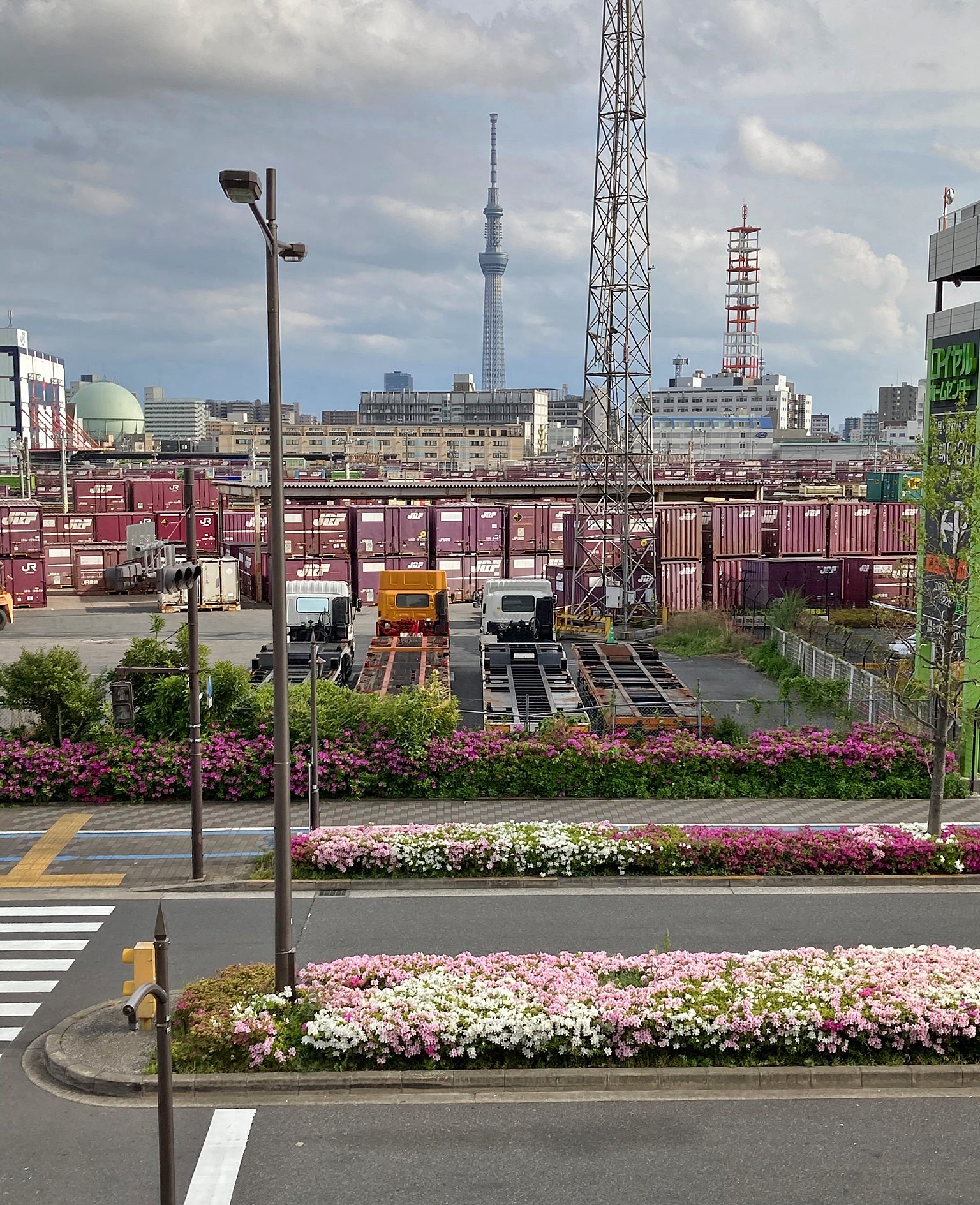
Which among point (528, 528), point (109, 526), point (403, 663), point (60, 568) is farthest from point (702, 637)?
point (109, 526)

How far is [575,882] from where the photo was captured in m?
18.6

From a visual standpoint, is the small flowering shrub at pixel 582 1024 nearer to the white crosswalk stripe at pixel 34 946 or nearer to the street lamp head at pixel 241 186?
the white crosswalk stripe at pixel 34 946

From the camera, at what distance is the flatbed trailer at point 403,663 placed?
96.7 ft

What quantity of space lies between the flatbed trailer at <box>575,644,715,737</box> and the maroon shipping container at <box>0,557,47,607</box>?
3012 cm

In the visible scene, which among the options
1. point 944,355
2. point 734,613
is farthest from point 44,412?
point 944,355

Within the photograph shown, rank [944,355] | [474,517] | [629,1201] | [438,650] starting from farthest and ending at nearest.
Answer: [474,517], [438,650], [944,355], [629,1201]

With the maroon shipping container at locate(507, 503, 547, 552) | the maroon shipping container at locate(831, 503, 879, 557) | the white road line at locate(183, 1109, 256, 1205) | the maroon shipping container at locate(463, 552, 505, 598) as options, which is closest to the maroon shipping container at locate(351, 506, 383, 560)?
the maroon shipping container at locate(463, 552, 505, 598)

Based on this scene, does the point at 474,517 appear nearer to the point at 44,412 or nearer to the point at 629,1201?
the point at 629,1201

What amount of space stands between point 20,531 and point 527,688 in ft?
114

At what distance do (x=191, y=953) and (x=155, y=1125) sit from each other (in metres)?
4.37

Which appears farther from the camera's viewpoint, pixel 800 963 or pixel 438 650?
pixel 438 650

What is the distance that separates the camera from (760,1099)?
1227cm

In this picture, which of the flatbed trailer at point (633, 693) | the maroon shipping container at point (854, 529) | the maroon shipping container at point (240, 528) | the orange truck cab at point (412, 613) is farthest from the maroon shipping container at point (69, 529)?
the maroon shipping container at point (854, 529)

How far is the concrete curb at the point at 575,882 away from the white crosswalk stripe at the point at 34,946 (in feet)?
4.10
